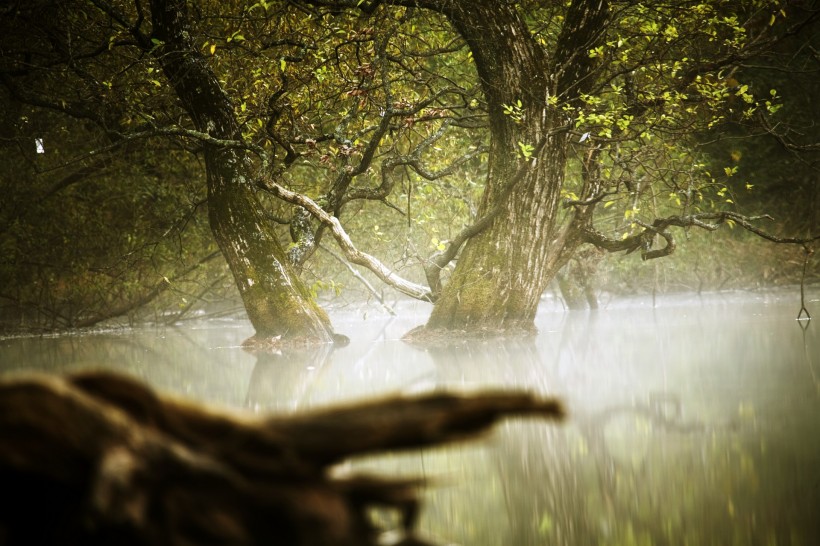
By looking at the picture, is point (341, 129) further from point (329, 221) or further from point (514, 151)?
point (514, 151)

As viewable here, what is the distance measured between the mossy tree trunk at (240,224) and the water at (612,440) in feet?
9.42

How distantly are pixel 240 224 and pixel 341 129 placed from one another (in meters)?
2.52

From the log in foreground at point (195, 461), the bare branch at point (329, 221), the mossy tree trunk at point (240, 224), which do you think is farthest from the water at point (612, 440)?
the bare branch at point (329, 221)

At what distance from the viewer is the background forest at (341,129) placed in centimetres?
1304

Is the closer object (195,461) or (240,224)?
(195,461)

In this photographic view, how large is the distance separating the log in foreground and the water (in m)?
0.15

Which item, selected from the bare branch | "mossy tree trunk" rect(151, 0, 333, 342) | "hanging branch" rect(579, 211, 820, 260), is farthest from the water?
"hanging branch" rect(579, 211, 820, 260)

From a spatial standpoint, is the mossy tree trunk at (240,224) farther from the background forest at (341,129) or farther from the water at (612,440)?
the water at (612,440)

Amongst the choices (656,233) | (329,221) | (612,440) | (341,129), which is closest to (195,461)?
(612,440)

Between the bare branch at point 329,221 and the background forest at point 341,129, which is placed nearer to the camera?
the background forest at point 341,129

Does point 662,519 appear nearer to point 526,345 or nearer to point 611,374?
point 611,374

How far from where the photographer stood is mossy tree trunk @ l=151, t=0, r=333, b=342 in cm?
1345

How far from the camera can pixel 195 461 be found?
4.87 feet

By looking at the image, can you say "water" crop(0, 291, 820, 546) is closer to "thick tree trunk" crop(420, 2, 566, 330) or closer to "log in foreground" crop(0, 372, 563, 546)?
"log in foreground" crop(0, 372, 563, 546)
